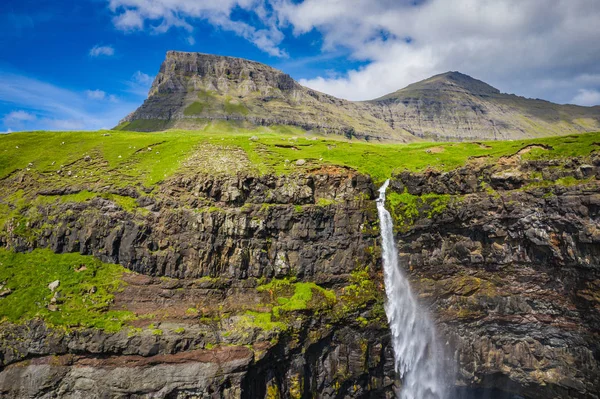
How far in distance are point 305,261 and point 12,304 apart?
26.1m

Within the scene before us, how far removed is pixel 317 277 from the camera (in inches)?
1380

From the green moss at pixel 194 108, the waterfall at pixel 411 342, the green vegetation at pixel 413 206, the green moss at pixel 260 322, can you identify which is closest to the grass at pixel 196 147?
the green vegetation at pixel 413 206

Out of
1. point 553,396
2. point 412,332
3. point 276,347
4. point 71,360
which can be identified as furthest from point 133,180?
point 553,396

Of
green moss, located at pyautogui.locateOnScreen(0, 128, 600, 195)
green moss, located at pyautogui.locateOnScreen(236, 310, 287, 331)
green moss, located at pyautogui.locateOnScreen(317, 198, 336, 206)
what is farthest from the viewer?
A: green moss, located at pyautogui.locateOnScreen(0, 128, 600, 195)

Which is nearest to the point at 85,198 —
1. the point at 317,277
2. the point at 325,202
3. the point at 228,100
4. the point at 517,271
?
the point at 325,202

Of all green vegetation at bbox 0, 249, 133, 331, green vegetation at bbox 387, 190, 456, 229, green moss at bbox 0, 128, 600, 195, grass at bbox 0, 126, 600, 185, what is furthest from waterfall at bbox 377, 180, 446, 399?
green vegetation at bbox 0, 249, 133, 331

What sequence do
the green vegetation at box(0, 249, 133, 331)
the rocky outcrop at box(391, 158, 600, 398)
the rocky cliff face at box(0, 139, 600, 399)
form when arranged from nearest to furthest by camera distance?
1. the rocky cliff face at box(0, 139, 600, 399)
2. the green vegetation at box(0, 249, 133, 331)
3. the rocky outcrop at box(391, 158, 600, 398)

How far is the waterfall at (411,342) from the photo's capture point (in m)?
34.5

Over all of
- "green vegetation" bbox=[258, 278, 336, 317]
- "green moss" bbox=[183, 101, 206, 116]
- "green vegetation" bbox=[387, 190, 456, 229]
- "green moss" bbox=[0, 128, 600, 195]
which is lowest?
"green vegetation" bbox=[258, 278, 336, 317]

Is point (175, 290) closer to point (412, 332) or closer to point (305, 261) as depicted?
point (305, 261)

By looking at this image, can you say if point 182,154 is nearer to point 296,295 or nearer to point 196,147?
point 196,147

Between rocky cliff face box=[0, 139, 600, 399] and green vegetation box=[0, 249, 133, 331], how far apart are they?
0.81m

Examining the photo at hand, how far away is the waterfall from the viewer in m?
34.5

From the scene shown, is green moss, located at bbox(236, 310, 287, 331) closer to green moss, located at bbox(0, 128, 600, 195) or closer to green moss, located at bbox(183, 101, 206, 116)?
green moss, located at bbox(0, 128, 600, 195)
